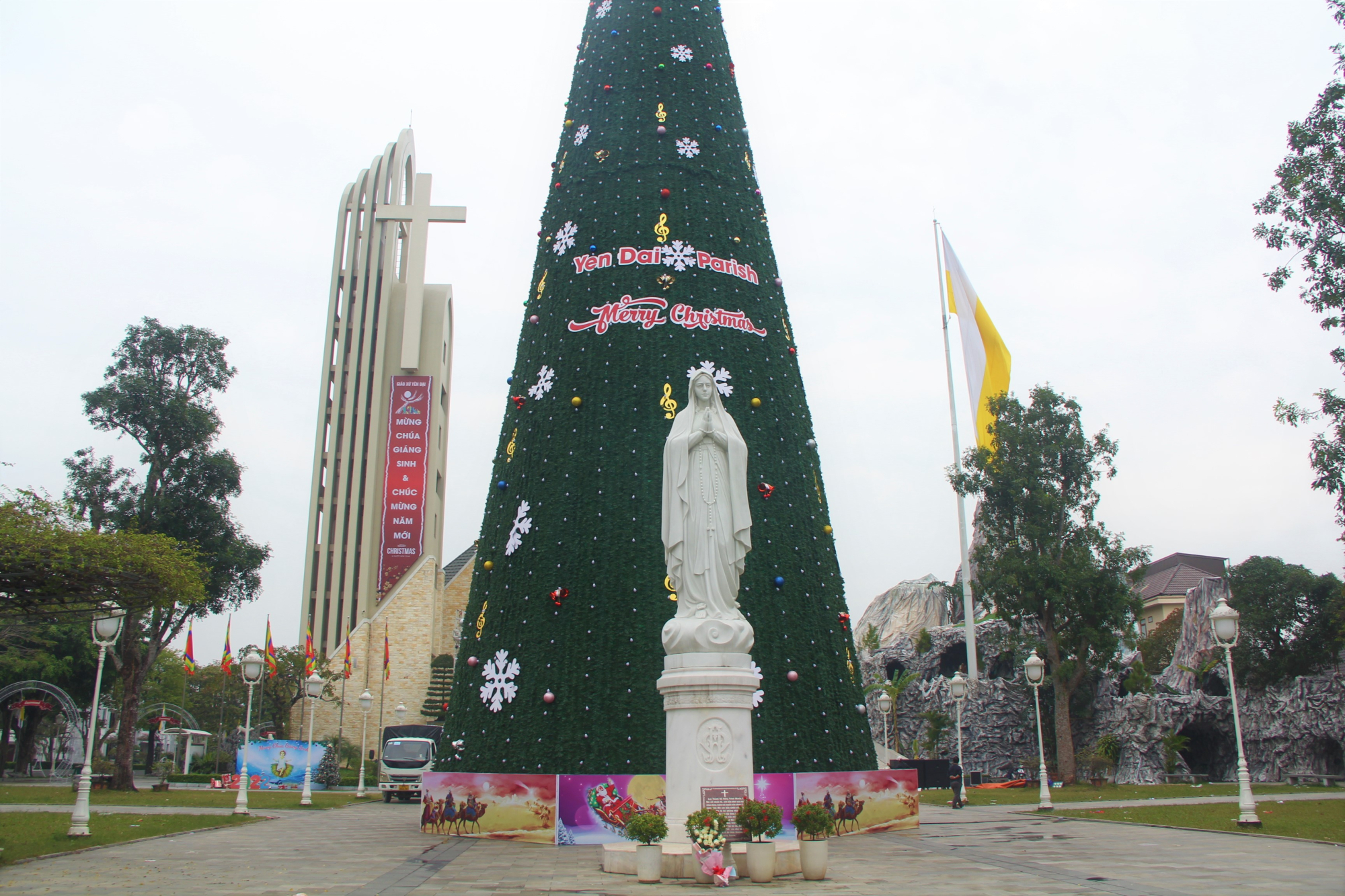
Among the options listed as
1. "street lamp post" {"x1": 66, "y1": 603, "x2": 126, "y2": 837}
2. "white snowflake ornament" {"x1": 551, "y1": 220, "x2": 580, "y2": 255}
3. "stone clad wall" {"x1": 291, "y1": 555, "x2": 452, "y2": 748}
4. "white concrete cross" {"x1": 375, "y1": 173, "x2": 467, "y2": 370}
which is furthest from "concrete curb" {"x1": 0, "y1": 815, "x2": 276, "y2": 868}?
"white concrete cross" {"x1": 375, "y1": 173, "x2": 467, "y2": 370}

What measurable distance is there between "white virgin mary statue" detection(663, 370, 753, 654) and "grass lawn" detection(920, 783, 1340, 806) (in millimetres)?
17707

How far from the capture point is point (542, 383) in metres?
14.5

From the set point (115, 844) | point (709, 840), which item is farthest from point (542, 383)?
point (115, 844)

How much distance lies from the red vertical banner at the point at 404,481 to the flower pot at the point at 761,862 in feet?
139

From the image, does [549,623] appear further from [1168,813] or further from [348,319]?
A: [348,319]

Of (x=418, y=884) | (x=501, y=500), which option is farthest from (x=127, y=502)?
(x=418, y=884)

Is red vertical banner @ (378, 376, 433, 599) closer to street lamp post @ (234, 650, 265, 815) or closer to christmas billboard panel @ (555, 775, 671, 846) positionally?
street lamp post @ (234, 650, 265, 815)

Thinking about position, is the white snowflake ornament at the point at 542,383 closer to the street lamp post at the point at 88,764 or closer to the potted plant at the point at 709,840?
the street lamp post at the point at 88,764

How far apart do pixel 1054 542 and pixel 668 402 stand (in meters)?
23.4

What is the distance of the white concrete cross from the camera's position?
51031mm

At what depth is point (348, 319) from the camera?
5828 centimetres

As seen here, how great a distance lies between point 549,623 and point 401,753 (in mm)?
18146

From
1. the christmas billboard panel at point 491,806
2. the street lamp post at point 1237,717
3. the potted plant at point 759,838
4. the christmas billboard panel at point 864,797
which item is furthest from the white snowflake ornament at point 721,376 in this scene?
the street lamp post at point 1237,717

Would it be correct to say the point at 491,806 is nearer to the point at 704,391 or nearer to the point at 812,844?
the point at 812,844
